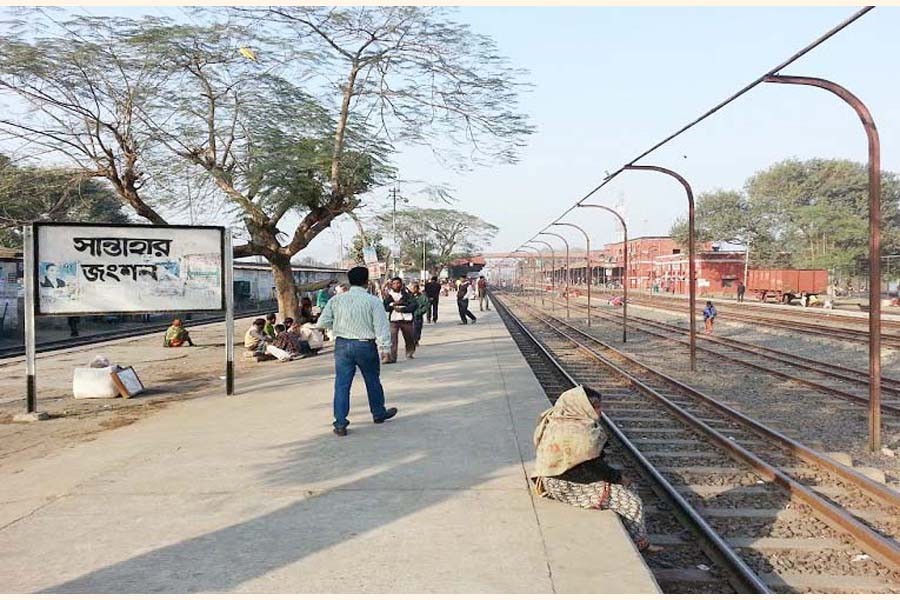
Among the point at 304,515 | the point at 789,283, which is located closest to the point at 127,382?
the point at 304,515

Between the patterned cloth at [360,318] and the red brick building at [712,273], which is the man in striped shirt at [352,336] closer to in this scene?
the patterned cloth at [360,318]

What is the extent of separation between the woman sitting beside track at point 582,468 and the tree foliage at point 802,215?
2280 inches

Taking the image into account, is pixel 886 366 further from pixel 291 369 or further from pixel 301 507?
pixel 301 507

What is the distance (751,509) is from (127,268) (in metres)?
7.83

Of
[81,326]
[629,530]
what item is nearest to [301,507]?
[629,530]

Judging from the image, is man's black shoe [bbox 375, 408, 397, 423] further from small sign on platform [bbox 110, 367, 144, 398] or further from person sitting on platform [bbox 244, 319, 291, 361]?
person sitting on platform [bbox 244, 319, 291, 361]

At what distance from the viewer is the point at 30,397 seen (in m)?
8.90

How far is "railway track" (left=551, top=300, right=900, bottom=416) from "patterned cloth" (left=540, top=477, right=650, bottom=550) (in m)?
7.05

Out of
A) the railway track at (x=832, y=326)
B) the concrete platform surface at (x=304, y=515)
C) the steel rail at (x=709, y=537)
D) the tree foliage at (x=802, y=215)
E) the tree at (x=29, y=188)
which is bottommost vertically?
the steel rail at (x=709, y=537)

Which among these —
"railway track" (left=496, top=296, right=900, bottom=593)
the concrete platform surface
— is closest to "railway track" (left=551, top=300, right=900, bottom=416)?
"railway track" (left=496, top=296, right=900, bottom=593)

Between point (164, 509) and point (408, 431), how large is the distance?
2.90 meters

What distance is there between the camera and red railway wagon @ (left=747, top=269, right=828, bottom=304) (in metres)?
45.9

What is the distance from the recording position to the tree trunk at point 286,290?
1903cm

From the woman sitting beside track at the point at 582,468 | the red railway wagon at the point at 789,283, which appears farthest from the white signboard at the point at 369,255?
the red railway wagon at the point at 789,283
